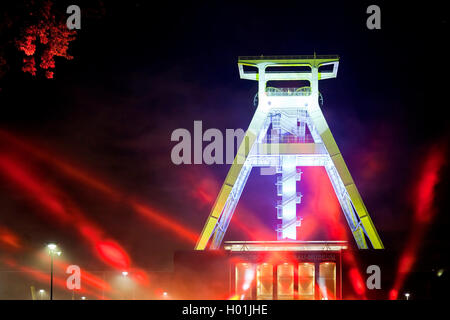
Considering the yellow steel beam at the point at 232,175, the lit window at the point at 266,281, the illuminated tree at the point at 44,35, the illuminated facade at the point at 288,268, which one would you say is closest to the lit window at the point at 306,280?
the illuminated facade at the point at 288,268

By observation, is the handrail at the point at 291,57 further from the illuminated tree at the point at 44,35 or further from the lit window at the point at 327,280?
the illuminated tree at the point at 44,35

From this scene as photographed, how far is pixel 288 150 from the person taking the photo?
29.6m

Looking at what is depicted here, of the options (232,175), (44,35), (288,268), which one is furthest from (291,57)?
(44,35)

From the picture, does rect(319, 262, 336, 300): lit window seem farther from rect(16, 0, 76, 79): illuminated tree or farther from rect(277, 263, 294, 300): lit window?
rect(16, 0, 76, 79): illuminated tree

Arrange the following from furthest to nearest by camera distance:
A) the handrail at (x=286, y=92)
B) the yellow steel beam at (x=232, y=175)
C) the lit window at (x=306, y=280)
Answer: the handrail at (x=286, y=92) → the yellow steel beam at (x=232, y=175) → the lit window at (x=306, y=280)

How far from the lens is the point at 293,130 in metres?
31.6

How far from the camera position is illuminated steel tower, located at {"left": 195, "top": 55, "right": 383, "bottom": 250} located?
29.0 m

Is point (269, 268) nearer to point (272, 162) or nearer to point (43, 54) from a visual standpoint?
point (272, 162)

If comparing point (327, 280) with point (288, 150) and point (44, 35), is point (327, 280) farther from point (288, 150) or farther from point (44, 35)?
point (44, 35)

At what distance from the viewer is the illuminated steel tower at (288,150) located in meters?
29.0

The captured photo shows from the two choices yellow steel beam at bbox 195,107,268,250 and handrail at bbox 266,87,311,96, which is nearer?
yellow steel beam at bbox 195,107,268,250

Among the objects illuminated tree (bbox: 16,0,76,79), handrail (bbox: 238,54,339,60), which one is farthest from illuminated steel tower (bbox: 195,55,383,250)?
illuminated tree (bbox: 16,0,76,79)

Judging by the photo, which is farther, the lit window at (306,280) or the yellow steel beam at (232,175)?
the yellow steel beam at (232,175)
